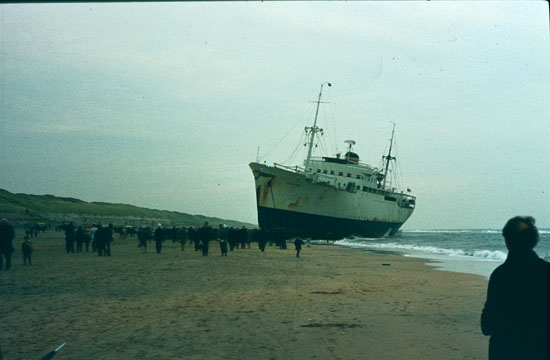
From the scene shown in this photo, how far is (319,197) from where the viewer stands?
183 feet

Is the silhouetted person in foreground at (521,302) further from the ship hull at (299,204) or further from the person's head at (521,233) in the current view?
the ship hull at (299,204)

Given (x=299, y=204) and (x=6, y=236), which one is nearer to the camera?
(x=6, y=236)

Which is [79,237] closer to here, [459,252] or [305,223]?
[459,252]

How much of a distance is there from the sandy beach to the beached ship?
40.2 m

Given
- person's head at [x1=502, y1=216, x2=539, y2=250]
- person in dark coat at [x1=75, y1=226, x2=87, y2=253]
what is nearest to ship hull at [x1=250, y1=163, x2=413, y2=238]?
person in dark coat at [x1=75, y1=226, x2=87, y2=253]

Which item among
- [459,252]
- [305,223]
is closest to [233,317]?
[459,252]

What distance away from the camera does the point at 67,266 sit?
17.2 meters

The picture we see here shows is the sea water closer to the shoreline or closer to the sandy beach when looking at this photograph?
the shoreline

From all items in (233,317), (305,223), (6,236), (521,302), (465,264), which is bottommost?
(233,317)

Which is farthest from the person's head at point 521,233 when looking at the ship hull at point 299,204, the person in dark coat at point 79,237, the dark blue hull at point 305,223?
the dark blue hull at point 305,223

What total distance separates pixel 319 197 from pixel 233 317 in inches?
1876

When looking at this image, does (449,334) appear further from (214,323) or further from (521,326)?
(521,326)

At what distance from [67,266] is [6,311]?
887 centimetres

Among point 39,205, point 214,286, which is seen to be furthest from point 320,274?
point 39,205
